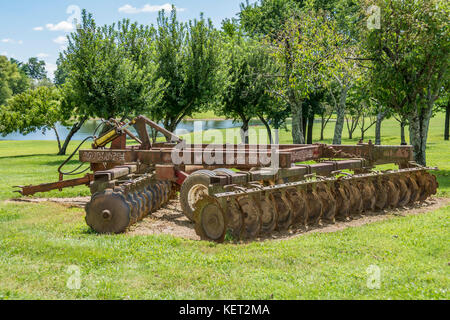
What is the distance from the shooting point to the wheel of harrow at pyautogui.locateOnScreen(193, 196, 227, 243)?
7395mm

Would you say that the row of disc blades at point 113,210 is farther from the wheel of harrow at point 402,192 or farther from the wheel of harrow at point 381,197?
the wheel of harrow at point 402,192

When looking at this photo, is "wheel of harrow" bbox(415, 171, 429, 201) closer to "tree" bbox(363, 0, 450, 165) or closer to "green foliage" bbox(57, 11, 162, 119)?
"tree" bbox(363, 0, 450, 165)

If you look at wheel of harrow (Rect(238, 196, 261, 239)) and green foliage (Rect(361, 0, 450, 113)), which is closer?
wheel of harrow (Rect(238, 196, 261, 239))

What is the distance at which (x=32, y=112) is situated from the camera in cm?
3625

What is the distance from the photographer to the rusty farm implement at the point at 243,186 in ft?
25.3

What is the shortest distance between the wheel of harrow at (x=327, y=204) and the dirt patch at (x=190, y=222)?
0.60 ft

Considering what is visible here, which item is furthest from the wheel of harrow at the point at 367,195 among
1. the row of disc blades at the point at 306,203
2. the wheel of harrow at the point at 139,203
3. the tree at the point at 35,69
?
the tree at the point at 35,69

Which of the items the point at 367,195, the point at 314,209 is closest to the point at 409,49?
the point at 367,195

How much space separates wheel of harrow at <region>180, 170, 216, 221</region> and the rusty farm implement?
0.02 metres

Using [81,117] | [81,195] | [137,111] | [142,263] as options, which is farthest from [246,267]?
[81,117]

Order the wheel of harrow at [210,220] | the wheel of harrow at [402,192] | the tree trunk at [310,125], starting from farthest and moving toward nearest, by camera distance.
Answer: the tree trunk at [310,125]
the wheel of harrow at [402,192]
the wheel of harrow at [210,220]

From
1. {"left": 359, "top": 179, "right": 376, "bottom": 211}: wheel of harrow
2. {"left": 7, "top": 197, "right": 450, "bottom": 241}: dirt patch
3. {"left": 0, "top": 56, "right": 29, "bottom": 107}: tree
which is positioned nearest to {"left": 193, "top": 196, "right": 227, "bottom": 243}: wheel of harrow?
{"left": 7, "top": 197, "right": 450, "bottom": 241}: dirt patch

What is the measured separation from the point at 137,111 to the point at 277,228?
55.5 ft
